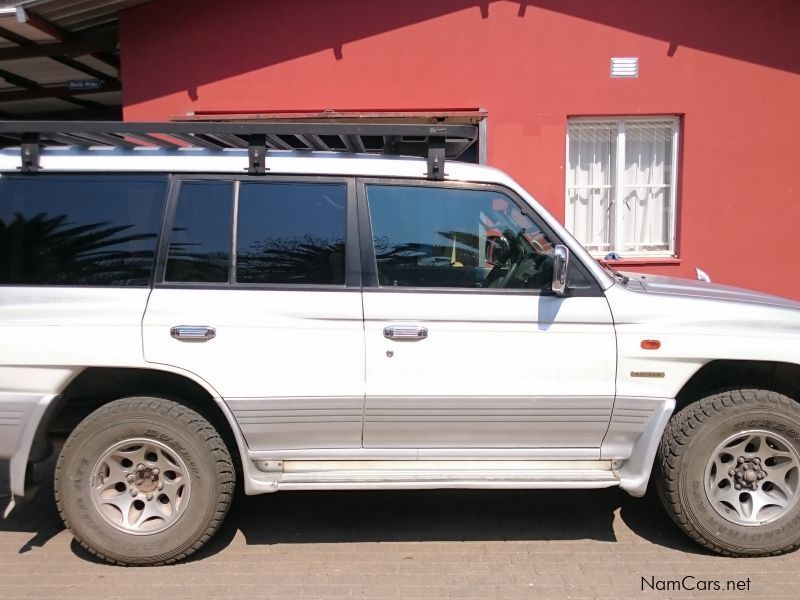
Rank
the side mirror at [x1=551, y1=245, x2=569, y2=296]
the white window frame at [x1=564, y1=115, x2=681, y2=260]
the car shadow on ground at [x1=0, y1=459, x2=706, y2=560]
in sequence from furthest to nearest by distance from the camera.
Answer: the white window frame at [x1=564, y1=115, x2=681, y2=260] < the car shadow on ground at [x1=0, y1=459, x2=706, y2=560] < the side mirror at [x1=551, y1=245, x2=569, y2=296]

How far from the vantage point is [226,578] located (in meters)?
3.31

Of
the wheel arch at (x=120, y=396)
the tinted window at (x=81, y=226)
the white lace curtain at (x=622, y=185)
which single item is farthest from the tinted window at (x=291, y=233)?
the white lace curtain at (x=622, y=185)

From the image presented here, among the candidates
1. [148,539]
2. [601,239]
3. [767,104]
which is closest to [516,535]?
[148,539]

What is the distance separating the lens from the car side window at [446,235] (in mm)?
3398

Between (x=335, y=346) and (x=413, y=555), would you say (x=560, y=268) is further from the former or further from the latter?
(x=413, y=555)

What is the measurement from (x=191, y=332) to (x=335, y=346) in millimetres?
697

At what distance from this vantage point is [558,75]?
732 centimetres

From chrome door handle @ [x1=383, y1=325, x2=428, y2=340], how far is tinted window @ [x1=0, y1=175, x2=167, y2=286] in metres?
1.23

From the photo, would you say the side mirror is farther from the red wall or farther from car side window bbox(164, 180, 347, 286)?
the red wall

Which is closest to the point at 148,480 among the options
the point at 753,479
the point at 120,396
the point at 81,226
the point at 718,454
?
the point at 120,396

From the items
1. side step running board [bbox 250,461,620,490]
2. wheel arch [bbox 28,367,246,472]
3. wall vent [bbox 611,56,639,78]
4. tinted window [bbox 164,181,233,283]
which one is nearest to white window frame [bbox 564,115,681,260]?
wall vent [bbox 611,56,639,78]

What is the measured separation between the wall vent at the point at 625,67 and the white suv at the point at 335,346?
4597mm

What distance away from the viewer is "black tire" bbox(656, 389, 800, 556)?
3.34 metres

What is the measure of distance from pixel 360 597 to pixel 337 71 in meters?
5.84
